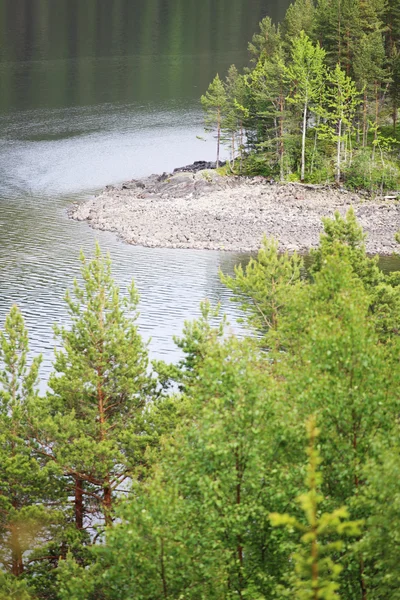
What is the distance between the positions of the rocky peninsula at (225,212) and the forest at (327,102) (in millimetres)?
2390

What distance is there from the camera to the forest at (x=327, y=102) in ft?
204

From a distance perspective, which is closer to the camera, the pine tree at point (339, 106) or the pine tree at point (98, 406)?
the pine tree at point (98, 406)

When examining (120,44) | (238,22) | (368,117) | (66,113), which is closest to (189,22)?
(238,22)

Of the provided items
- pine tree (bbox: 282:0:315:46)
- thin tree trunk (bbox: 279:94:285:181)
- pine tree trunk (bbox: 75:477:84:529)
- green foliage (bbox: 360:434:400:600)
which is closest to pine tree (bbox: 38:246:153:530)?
pine tree trunk (bbox: 75:477:84:529)

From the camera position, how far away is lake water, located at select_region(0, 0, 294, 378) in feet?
148

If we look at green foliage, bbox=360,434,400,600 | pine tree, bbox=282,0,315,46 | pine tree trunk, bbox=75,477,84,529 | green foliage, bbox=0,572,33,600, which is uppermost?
pine tree, bbox=282,0,315,46

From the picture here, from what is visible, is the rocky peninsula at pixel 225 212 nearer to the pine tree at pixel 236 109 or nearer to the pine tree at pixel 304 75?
the pine tree at pixel 236 109

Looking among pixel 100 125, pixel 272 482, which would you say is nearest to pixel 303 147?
pixel 100 125

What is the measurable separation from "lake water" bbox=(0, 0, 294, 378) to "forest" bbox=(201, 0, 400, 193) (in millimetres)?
9842

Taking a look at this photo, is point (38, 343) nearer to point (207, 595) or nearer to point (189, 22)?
point (207, 595)

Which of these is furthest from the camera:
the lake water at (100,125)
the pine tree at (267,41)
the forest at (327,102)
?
the pine tree at (267,41)

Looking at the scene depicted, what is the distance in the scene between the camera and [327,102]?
67.8 m

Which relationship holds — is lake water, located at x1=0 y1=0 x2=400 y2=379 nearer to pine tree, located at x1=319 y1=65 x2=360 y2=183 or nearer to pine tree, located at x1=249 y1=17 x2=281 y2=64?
pine tree, located at x1=249 y1=17 x2=281 y2=64

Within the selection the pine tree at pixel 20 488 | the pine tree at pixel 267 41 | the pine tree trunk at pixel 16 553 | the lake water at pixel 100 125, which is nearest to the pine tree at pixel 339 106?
the pine tree at pixel 267 41
